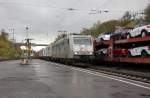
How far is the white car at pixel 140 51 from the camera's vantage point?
26250 mm

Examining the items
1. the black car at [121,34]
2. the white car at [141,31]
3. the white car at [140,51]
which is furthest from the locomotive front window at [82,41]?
the white car at [141,31]

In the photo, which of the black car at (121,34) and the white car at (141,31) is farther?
the black car at (121,34)

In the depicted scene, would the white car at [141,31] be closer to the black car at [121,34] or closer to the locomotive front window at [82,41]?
the black car at [121,34]

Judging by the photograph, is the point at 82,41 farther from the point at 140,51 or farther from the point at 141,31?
the point at 141,31

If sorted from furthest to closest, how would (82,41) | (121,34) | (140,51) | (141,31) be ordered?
(82,41), (121,34), (140,51), (141,31)

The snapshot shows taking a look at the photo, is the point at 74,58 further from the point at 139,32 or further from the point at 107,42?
the point at 139,32

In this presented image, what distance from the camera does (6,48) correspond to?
132m

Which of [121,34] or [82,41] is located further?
[82,41]

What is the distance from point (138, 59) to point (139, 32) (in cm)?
176

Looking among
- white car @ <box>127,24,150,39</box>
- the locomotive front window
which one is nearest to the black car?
white car @ <box>127,24,150,39</box>

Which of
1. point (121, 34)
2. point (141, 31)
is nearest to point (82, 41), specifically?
point (121, 34)

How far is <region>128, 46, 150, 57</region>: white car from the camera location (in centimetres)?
2625

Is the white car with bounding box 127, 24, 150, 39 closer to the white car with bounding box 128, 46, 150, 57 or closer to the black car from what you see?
the white car with bounding box 128, 46, 150, 57

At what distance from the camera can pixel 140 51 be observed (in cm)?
2755
